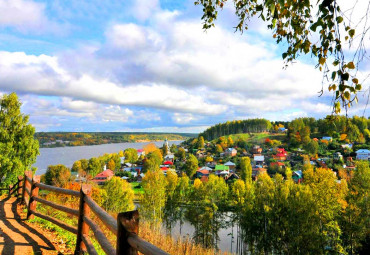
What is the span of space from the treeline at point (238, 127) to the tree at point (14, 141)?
122 meters

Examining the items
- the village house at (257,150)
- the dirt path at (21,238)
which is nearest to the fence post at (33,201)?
the dirt path at (21,238)

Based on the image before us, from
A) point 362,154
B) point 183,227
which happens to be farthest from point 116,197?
point 362,154

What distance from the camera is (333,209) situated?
17750 millimetres

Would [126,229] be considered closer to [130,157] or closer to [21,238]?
[21,238]

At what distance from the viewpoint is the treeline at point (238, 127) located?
128 m

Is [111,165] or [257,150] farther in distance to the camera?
[257,150]

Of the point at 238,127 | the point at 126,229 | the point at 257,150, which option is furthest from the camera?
the point at 238,127

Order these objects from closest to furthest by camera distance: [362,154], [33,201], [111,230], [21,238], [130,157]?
[111,230] → [21,238] → [33,201] → [362,154] → [130,157]

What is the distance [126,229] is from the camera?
2.32 m

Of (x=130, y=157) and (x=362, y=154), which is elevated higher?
(x=362, y=154)

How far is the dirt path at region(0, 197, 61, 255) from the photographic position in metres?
4.38

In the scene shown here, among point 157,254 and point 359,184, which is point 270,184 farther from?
point 157,254

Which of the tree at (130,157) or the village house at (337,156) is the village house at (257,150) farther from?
the tree at (130,157)

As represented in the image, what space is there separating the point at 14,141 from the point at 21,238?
41.3 ft
